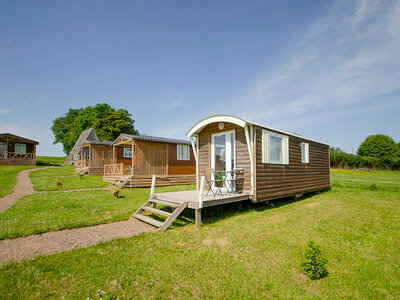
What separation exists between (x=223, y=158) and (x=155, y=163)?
6.72 meters

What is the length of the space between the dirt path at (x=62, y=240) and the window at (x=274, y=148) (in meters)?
4.38

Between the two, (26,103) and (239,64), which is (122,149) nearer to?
(239,64)

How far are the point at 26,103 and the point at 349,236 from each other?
87.4 ft

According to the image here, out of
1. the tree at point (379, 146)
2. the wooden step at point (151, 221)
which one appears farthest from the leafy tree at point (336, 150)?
the wooden step at point (151, 221)

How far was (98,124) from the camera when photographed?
33281 mm

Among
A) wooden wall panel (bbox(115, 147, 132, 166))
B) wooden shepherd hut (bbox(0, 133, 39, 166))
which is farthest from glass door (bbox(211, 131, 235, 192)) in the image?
wooden shepherd hut (bbox(0, 133, 39, 166))

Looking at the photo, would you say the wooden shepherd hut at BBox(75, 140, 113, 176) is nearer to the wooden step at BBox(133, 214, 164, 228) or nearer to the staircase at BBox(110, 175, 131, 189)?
Result: the staircase at BBox(110, 175, 131, 189)

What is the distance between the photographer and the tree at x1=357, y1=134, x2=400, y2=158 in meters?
45.7

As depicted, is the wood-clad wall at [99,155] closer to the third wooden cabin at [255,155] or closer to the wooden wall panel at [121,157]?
the wooden wall panel at [121,157]

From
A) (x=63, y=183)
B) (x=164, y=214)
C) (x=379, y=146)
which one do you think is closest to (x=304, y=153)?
(x=164, y=214)

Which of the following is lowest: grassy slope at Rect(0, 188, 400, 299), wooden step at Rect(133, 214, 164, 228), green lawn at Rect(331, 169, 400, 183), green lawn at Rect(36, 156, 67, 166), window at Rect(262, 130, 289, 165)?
green lawn at Rect(331, 169, 400, 183)

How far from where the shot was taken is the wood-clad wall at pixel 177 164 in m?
14.2

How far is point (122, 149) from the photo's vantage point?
16859 millimetres

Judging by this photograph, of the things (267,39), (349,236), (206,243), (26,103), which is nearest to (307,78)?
(267,39)
